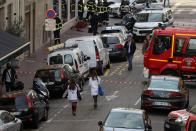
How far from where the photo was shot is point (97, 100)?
33062mm

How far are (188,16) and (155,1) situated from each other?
8.40 meters

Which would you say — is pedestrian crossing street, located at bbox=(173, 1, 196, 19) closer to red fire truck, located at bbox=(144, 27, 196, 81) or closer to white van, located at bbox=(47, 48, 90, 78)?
white van, located at bbox=(47, 48, 90, 78)

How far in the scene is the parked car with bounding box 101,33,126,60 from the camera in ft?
148

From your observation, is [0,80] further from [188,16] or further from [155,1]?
[155,1]

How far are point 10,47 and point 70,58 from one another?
470cm

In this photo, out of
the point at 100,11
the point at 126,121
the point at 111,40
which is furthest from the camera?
the point at 100,11

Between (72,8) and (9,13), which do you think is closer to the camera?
(9,13)

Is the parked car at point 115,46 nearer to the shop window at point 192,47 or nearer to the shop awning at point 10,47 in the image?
the shop awning at point 10,47

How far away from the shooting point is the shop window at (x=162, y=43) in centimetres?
3525

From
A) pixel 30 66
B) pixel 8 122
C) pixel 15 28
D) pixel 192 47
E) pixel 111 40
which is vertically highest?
pixel 15 28

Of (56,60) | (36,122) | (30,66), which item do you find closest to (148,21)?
(30,66)

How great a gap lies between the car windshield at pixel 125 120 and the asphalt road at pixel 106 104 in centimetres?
389

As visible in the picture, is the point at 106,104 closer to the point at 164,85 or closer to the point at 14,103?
the point at 164,85

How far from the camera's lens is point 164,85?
29.8 m
